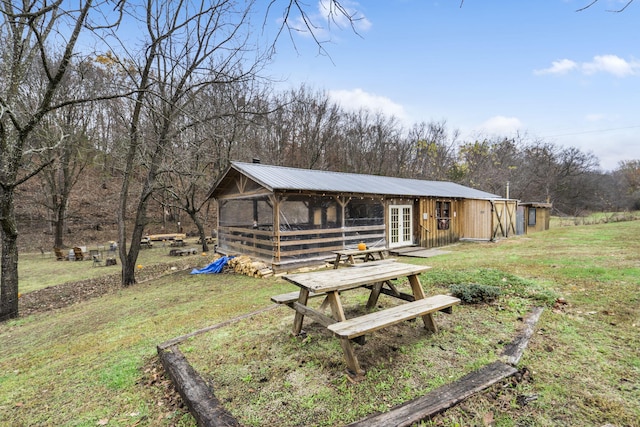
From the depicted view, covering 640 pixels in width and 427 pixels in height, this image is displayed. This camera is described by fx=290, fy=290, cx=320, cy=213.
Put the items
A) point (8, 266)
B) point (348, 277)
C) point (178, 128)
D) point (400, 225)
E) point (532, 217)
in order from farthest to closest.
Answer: point (532, 217) → point (400, 225) → point (178, 128) → point (8, 266) → point (348, 277)

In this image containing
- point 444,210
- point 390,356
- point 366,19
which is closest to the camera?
point 366,19

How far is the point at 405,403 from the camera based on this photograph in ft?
7.38

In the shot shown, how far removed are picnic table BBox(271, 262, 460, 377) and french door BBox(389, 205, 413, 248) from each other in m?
7.85

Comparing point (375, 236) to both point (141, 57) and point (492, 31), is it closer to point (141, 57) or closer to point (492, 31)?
point (492, 31)

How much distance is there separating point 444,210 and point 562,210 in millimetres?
33254

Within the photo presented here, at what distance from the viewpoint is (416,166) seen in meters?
30.6

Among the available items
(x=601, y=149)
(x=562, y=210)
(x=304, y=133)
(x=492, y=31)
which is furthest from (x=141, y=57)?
(x=601, y=149)

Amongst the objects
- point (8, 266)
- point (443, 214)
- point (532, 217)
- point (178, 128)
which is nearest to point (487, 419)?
point (8, 266)

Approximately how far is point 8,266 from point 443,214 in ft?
49.0

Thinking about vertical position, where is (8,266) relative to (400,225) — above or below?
below

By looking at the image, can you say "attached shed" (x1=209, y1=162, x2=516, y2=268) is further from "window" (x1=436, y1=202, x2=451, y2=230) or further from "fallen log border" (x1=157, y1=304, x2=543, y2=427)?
"fallen log border" (x1=157, y1=304, x2=543, y2=427)

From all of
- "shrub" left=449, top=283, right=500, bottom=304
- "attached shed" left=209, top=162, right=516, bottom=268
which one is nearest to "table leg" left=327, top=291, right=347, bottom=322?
"shrub" left=449, top=283, right=500, bottom=304

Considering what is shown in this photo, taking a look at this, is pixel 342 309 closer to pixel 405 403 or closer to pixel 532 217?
pixel 405 403

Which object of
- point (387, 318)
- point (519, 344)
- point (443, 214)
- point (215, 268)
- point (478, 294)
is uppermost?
point (443, 214)
